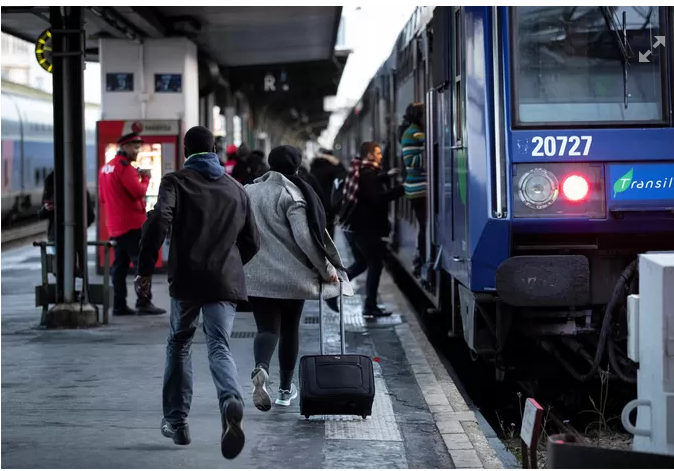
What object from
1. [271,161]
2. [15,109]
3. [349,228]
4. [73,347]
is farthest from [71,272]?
[15,109]

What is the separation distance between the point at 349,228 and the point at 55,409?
5231 millimetres

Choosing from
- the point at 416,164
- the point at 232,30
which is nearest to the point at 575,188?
the point at 416,164

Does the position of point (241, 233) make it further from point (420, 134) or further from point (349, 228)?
point (349, 228)

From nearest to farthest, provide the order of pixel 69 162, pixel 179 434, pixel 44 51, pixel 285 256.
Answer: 1. pixel 179 434
2. pixel 285 256
3. pixel 69 162
4. pixel 44 51

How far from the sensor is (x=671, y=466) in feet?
15.3

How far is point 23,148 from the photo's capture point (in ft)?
94.2

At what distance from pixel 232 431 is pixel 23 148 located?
Answer: 24.0 metres

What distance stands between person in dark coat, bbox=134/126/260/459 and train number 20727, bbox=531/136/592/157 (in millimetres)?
2059

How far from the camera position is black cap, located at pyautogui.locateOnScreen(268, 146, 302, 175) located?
7.57 metres

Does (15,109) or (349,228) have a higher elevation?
(15,109)

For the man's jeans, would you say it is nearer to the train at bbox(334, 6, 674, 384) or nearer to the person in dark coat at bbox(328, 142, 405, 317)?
the train at bbox(334, 6, 674, 384)

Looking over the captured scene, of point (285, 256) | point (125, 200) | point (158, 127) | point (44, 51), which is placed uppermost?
point (44, 51)

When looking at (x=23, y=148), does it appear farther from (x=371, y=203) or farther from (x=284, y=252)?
(x=284, y=252)

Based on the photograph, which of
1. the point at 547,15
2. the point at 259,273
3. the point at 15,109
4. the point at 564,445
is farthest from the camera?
the point at 15,109
